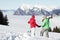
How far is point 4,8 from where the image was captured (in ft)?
58.2

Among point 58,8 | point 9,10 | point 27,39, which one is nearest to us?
point 27,39

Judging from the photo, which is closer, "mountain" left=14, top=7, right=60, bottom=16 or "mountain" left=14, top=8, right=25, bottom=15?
"mountain" left=14, top=7, right=60, bottom=16

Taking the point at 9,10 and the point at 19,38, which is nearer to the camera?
the point at 19,38

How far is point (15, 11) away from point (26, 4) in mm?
828

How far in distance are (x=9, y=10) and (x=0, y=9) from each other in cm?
59

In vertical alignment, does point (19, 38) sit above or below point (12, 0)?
below

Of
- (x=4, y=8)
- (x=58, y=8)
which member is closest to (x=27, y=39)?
(x=58, y=8)

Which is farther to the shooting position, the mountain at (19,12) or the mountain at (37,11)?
the mountain at (19,12)

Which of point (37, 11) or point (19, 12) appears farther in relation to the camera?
point (19, 12)

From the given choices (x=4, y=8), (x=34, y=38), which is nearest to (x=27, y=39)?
(x=34, y=38)

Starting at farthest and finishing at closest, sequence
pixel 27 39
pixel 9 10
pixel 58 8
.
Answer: pixel 9 10 → pixel 58 8 → pixel 27 39

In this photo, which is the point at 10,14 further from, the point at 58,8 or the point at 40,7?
the point at 58,8

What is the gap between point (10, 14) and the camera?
695 inches

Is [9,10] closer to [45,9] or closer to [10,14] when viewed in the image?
Result: [10,14]
